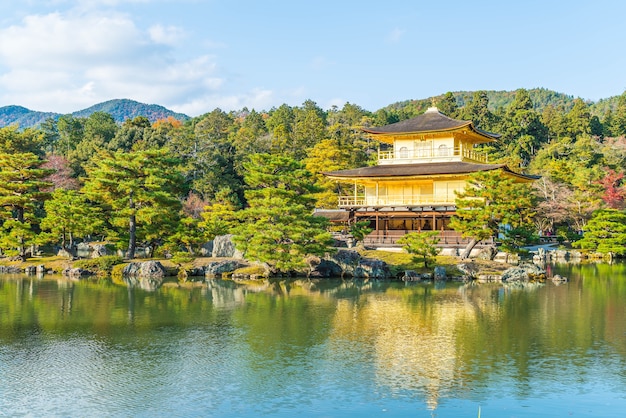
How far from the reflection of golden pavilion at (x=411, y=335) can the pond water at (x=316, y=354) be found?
45mm

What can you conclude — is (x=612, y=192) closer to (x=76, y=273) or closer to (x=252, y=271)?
(x=252, y=271)

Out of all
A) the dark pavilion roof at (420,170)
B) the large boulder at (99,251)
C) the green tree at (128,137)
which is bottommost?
the large boulder at (99,251)

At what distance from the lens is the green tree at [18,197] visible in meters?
31.9

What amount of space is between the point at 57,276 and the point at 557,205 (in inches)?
1362

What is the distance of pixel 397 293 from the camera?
22.7m

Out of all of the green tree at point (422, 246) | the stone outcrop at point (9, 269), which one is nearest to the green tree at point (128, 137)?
the stone outcrop at point (9, 269)

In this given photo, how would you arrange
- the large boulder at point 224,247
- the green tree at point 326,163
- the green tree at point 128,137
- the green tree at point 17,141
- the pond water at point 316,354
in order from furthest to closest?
the green tree at point 128,137 < the green tree at point 326,163 < the green tree at point 17,141 < the large boulder at point 224,247 < the pond water at point 316,354

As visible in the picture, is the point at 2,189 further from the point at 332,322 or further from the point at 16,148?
the point at 332,322

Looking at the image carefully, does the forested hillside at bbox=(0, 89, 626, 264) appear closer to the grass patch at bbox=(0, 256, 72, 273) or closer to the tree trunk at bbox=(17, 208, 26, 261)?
the tree trunk at bbox=(17, 208, 26, 261)

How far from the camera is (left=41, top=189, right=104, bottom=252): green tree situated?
31094 mm

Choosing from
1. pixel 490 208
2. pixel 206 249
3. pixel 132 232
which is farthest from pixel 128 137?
pixel 490 208

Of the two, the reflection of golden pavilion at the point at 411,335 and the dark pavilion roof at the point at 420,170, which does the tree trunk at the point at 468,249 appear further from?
the reflection of golden pavilion at the point at 411,335

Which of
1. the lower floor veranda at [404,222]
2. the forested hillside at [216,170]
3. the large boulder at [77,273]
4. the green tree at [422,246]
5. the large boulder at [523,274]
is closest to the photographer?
the large boulder at [523,274]

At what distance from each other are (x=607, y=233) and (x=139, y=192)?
28.2 metres
